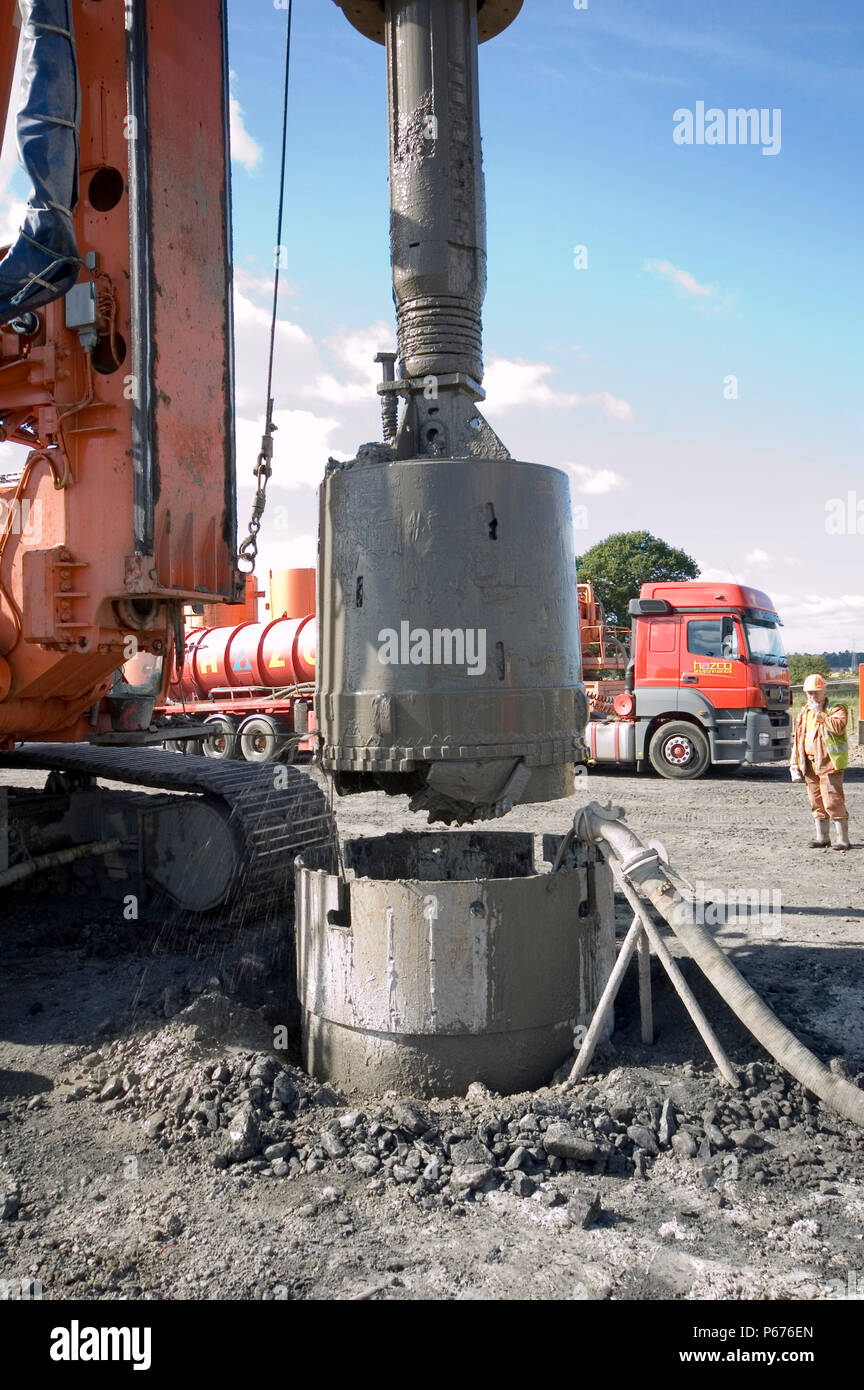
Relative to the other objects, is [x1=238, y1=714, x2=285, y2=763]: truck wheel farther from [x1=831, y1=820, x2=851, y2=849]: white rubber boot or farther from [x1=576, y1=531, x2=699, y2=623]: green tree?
[x1=576, y1=531, x2=699, y2=623]: green tree

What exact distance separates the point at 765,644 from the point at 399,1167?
1353 centimetres

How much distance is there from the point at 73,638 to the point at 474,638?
8.42 ft

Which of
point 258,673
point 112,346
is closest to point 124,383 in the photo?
point 112,346

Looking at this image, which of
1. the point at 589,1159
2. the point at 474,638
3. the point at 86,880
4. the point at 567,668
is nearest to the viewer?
the point at 589,1159

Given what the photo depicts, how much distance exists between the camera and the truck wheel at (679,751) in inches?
620

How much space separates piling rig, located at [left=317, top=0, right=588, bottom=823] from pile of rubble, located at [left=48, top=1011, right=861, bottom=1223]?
121 cm

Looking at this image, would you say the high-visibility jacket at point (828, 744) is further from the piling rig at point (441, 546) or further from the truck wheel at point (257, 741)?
the truck wheel at point (257, 741)

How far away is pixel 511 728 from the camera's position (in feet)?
13.9

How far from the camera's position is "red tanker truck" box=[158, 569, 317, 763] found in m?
18.3

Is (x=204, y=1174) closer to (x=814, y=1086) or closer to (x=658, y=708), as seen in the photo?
(x=814, y=1086)

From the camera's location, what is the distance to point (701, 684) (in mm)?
15492

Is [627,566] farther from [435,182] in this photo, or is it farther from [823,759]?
[435,182]
